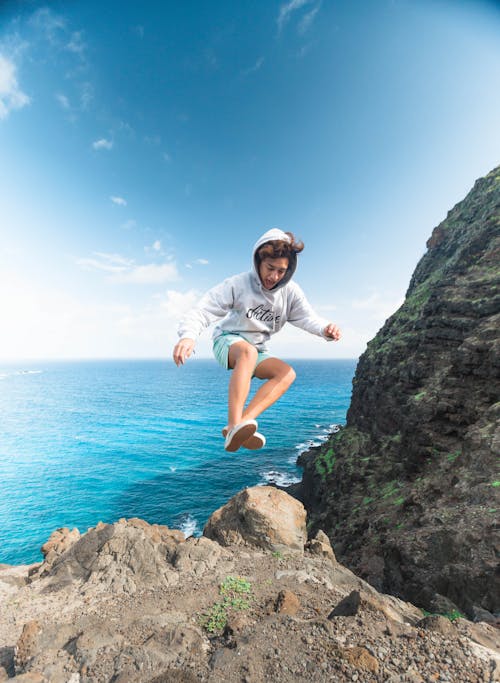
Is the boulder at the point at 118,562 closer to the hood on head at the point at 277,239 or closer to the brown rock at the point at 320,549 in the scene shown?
the brown rock at the point at 320,549

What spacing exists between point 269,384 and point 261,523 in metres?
5.35

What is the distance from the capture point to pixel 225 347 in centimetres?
361

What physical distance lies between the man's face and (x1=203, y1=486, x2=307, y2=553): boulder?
6346 millimetres

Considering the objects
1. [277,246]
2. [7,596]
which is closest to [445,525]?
[277,246]

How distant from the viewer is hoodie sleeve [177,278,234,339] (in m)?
3.19

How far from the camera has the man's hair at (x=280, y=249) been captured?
333 cm

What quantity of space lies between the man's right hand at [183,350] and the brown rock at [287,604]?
4.25 metres

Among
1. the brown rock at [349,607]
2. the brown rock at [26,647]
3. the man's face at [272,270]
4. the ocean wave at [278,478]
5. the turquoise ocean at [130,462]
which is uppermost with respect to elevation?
the man's face at [272,270]

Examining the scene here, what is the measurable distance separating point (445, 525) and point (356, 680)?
10074 millimetres

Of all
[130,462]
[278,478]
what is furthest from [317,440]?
[130,462]

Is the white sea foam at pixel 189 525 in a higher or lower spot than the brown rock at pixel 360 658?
lower

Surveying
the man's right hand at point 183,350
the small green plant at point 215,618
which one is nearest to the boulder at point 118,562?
the small green plant at point 215,618

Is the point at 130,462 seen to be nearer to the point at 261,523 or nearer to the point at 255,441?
the point at 261,523

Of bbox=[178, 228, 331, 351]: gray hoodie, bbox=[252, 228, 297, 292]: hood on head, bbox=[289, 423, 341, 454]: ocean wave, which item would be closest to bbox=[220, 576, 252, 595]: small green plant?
bbox=[178, 228, 331, 351]: gray hoodie
